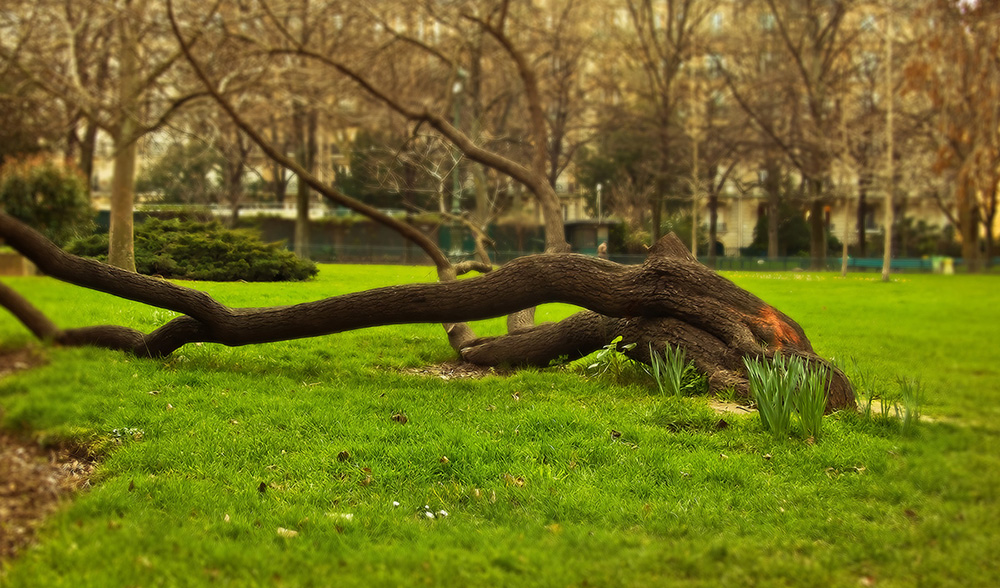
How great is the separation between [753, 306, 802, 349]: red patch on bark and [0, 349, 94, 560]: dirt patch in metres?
4.07

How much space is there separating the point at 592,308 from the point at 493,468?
7.18 ft

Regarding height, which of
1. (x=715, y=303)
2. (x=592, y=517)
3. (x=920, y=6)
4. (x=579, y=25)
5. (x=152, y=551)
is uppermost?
(x=579, y=25)

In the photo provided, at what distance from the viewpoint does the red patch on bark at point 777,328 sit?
463cm

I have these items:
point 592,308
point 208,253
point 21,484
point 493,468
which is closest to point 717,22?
point 592,308

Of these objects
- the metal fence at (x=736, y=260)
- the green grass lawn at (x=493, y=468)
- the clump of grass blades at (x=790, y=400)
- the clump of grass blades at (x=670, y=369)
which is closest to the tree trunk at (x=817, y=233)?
the metal fence at (x=736, y=260)

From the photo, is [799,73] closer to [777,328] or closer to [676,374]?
[777,328]

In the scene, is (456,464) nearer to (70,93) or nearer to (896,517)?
(896,517)

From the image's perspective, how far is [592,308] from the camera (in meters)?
5.06

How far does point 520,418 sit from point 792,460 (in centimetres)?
143

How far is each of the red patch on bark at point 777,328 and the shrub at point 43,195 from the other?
4.00 meters

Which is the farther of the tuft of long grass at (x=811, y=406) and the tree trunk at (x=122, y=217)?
the tuft of long grass at (x=811, y=406)

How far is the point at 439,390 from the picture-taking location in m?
4.50

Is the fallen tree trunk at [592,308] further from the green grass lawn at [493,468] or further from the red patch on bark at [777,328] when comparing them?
the green grass lawn at [493,468]

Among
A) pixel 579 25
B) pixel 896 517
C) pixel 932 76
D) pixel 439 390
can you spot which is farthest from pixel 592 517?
pixel 579 25
